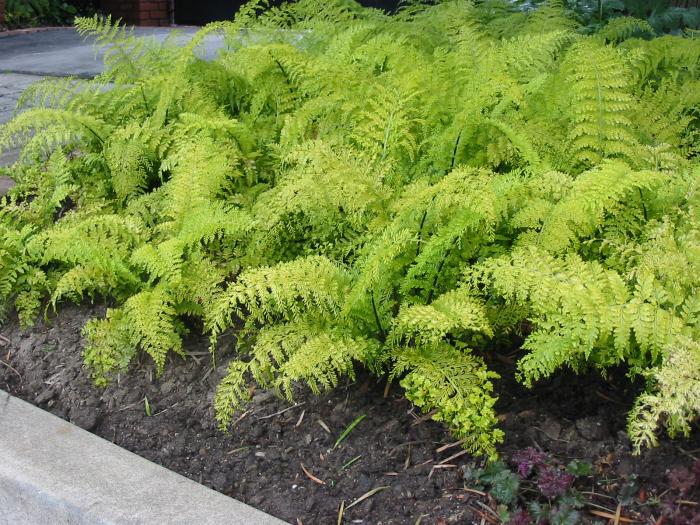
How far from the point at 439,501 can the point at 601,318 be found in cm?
64

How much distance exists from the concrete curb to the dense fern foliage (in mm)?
285

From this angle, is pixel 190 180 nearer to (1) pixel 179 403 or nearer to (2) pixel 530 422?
(1) pixel 179 403

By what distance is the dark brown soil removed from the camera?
1.96m

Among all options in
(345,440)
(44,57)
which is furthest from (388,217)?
(44,57)

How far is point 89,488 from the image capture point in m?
→ 2.03

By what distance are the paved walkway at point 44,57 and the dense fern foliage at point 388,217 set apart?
67.2 inches

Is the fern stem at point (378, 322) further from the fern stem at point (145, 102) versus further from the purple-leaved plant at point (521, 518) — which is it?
the fern stem at point (145, 102)

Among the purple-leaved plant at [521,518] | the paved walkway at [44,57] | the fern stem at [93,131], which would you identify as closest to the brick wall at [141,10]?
the paved walkway at [44,57]

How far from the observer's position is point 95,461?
7.07 feet

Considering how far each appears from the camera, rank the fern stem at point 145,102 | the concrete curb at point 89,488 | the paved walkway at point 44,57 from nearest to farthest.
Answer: the concrete curb at point 89,488 → the fern stem at point 145,102 → the paved walkway at point 44,57

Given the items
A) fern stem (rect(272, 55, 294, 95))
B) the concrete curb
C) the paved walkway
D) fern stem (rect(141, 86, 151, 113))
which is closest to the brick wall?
the paved walkway

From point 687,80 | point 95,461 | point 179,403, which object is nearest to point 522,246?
point 179,403

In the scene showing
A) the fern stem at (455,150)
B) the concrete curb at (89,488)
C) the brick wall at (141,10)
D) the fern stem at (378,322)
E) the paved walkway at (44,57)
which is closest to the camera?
the concrete curb at (89,488)

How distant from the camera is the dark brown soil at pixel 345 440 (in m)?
1.96
